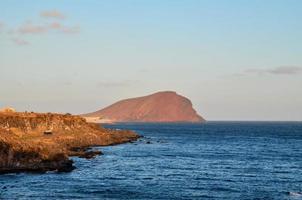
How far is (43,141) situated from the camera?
335ft

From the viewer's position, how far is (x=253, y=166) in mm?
88000

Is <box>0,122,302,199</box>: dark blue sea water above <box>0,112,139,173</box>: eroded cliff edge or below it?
below

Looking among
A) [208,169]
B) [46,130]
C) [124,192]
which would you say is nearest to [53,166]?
[124,192]

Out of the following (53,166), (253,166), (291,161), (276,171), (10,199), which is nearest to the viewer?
(10,199)

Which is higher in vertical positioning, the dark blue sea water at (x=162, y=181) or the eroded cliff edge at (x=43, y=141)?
the eroded cliff edge at (x=43, y=141)

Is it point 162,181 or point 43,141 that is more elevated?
point 43,141

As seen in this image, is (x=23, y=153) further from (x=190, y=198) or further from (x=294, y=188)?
(x=294, y=188)

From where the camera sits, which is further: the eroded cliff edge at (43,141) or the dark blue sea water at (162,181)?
the eroded cliff edge at (43,141)

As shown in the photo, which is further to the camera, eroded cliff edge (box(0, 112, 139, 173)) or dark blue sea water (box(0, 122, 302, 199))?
eroded cliff edge (box(0, 112, 139, 173))

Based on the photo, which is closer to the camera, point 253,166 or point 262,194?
point 262,194

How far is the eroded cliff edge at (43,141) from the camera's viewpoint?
238 feet

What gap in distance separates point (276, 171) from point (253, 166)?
7.40 m

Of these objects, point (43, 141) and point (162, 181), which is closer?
point (162, 181)

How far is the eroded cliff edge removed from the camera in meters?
72.5
